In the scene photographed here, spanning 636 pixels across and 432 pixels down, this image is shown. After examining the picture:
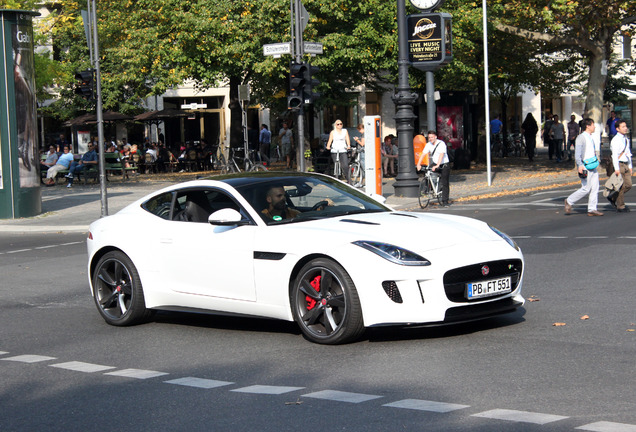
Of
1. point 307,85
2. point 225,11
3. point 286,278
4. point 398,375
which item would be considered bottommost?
point 398,375

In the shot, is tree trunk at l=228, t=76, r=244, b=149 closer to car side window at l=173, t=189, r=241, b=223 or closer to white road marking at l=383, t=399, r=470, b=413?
car side window at l=173, t=189, r=241, b=223

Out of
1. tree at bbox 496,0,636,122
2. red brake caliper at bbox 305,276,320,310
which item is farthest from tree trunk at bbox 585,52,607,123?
red brake caliper at bbox 305,276,320,310

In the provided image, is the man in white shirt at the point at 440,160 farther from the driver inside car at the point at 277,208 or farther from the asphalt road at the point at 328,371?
the driver inside car at the point at 277,208

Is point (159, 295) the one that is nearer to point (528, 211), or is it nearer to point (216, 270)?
point (216, 270)

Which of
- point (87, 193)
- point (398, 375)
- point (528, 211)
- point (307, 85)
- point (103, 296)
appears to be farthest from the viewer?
point (87, 193)

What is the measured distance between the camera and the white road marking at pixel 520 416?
5164 millimetres

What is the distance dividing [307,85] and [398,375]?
16.0 m

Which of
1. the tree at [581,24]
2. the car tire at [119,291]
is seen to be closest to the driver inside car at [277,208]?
the car tire at [119,291]

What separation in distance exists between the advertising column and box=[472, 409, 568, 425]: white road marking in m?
19.8

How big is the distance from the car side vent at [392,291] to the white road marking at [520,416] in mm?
1958

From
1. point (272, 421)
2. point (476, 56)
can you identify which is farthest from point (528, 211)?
point (476, 56)

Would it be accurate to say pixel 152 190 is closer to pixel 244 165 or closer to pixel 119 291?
pixel 244 165

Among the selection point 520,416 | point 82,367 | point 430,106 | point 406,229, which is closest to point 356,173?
point 430,106

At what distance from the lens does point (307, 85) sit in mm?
21922
